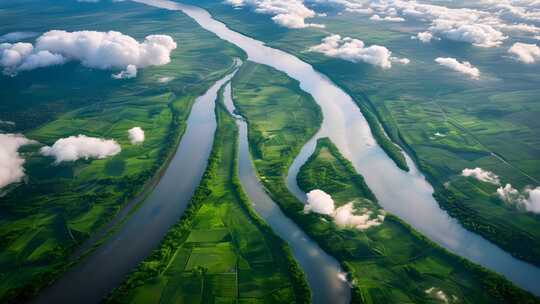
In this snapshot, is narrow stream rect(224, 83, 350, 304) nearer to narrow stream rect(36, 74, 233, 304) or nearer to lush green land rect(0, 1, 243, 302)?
narrow stream rect(36, 74, 233, 304)

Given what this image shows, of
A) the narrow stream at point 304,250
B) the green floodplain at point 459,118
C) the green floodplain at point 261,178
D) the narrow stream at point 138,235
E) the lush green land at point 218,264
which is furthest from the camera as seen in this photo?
the green floodplain at point 459,118

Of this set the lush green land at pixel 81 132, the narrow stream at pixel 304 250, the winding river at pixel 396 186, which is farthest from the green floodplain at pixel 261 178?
the winding river at pixel 396 186

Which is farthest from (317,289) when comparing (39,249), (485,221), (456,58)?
(456,58)

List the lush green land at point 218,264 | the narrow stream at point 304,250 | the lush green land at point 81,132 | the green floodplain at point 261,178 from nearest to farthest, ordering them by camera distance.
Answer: the lush green land at point 218,264 < the narrow stream at point 304,250 < the green floodplain at point 261,178 < the lush green land at point 81,132

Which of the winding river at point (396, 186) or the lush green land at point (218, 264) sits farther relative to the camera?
the winding river at point (396, 186)

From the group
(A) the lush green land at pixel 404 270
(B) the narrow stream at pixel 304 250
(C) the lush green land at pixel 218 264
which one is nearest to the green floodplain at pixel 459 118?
(A) the lush green land at pixel 404 270

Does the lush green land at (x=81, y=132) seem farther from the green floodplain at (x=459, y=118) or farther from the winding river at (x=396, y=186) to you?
the green floodplain at (x=459, y=118)

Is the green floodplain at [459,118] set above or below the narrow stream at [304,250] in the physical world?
above

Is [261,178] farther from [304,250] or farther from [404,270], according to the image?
[404,270]
